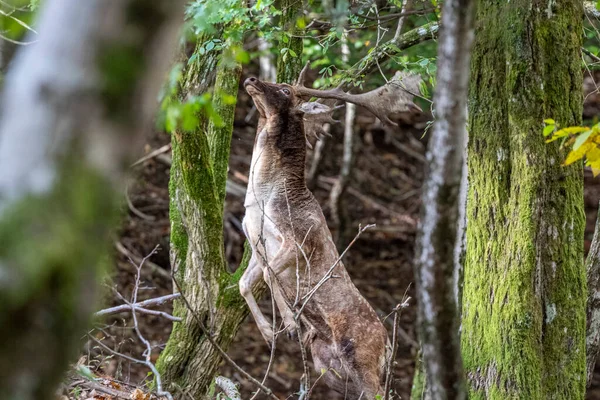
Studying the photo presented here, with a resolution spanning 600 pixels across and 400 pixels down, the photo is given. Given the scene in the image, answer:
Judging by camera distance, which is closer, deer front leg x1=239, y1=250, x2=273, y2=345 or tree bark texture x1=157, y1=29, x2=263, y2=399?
deer front leg x1=239, y1=250, x2=273, y2=345

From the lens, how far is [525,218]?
190 inches

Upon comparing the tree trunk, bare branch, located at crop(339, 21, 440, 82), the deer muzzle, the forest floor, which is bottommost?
the forest floor

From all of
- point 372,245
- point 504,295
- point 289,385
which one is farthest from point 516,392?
point 372,245

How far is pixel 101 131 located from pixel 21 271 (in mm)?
353

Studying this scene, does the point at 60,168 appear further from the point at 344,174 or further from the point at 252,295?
the point at 344,174

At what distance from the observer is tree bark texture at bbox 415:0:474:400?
293 centimetres

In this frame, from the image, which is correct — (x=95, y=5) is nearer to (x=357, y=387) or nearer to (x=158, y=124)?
(x=158, y=124)

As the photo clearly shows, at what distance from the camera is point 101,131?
5.69 feet

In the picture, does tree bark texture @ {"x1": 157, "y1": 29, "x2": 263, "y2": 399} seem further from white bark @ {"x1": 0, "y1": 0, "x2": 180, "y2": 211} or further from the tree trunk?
white bark @ {"x1": 0, "y1": 0, "x2": 180, "y2": 211}

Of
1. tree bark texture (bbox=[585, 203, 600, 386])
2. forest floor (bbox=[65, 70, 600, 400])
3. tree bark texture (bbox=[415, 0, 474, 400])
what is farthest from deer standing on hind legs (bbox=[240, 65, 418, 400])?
forest floor (bbox=[65, 70, 600, 400])

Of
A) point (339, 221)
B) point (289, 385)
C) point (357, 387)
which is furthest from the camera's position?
point (339, 221)

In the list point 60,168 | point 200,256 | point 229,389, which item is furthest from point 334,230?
point 60,168

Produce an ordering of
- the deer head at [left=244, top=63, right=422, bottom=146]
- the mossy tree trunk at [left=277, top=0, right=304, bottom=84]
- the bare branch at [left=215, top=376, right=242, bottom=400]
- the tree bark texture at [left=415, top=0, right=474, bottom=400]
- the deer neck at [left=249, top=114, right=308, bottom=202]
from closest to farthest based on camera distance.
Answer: the tree bark texture at [left=415, top=0, right=474, bottom=400]
the bare branch at [left=215, top=376, right=242, bottom=400]
the mossy tree trunk at [left=277, top=0, right=304, bottom=84]
the deer head at [left=244, top=63, right=422, bottom=146]
the deer neck at [left=249, top=114, right=308, bottom=202]

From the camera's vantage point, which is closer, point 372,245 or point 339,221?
point 339,221
